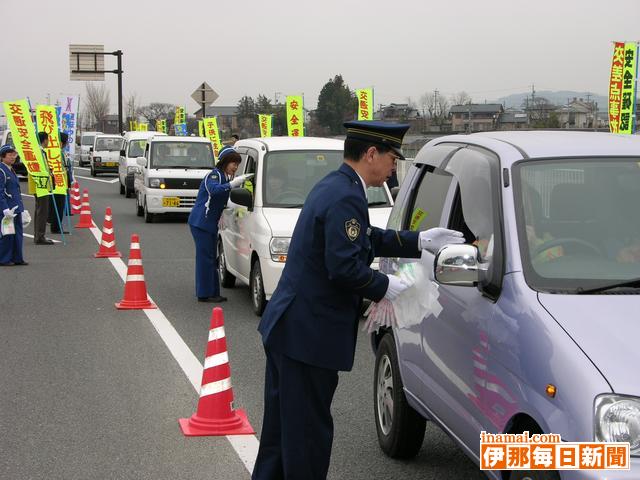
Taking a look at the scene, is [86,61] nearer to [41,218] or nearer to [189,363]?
[41,218]

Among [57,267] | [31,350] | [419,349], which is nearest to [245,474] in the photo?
[419,349]

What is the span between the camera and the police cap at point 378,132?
4.30m

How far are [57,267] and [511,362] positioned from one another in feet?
40.7

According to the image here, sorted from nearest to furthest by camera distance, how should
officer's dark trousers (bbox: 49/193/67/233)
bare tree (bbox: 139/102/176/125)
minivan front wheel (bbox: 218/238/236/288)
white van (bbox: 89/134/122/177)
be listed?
minivan front wheel (bbox: 218/238/236/288)
officer's dark trousers (bbox: 49/193/67/233)
white van (bbox: 89/134/122/177)
bare tree (bbox: 139/102/176/125)

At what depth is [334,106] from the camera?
3615 inches

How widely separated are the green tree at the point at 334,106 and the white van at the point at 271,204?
76.7 m

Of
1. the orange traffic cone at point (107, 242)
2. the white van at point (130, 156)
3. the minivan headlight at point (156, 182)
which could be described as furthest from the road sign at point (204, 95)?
the orange traffic cone at point (107, 242)

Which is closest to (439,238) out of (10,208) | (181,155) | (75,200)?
(10,208)

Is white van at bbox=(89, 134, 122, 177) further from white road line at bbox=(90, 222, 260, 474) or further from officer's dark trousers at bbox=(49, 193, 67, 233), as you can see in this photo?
white road line at bbox=(90, 222, 260, 474)

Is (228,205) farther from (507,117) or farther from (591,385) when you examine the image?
(507,117)

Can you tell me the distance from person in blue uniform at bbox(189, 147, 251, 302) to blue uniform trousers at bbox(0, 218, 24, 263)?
486cm

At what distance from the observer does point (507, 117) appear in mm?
112875

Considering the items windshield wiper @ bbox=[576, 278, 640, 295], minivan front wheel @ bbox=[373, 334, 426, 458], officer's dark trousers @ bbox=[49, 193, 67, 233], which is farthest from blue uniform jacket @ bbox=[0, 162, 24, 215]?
windshield wiper @ bbox=[576, 278, 640, 295]

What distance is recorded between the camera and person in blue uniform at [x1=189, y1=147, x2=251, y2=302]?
1171 cm
